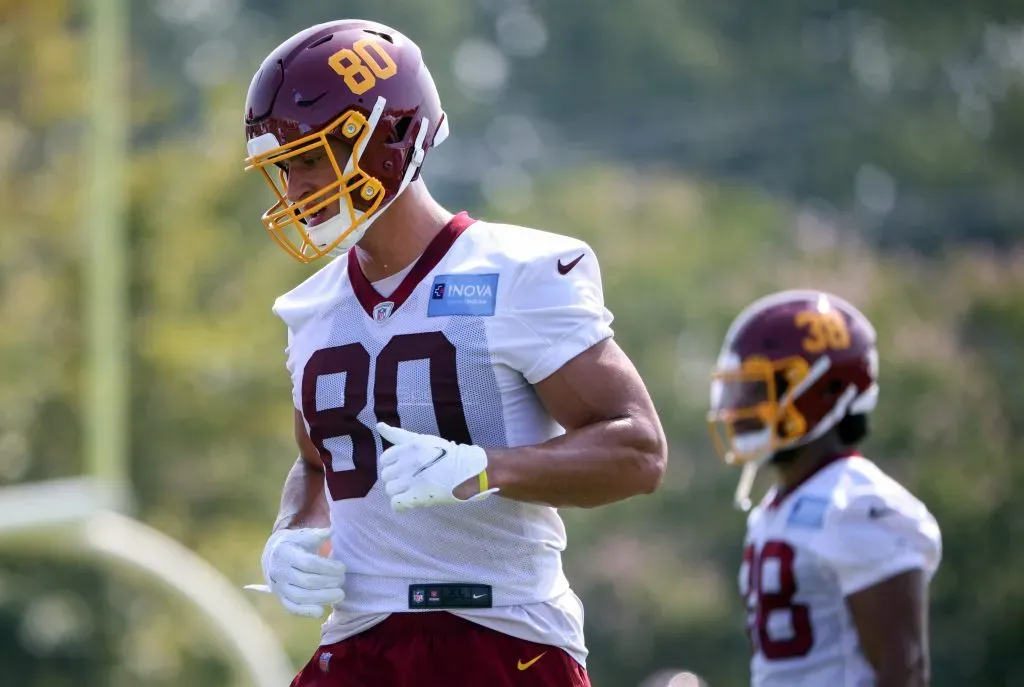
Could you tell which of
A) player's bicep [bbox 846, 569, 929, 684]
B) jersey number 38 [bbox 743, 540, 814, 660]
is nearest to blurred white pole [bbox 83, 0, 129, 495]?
jersey number 38 [bbox 743, 540, 814, 660]

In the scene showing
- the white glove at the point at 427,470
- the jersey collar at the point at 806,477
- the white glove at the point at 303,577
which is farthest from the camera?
the jersey collar at the point at 806,477

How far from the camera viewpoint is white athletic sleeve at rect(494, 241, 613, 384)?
115 inches

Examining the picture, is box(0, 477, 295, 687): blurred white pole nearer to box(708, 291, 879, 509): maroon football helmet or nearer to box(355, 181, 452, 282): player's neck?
box(708, 291, 879, 509): maroon football helmet

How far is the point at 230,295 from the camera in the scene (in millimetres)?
13000

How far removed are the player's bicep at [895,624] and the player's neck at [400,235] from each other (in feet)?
4.73

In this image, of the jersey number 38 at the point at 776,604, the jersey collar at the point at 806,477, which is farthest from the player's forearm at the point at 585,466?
the jersey collar at the point at 806,477

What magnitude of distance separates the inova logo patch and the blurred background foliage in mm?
8734

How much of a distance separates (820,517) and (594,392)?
52.8 inches

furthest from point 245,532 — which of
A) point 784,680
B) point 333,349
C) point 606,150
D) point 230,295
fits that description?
point 333,349

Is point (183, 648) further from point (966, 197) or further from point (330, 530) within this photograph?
point (330, 530)

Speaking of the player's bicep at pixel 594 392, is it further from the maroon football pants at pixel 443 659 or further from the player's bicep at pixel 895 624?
the player's bicep at pixel 895 624

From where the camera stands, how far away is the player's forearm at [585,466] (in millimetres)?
2811

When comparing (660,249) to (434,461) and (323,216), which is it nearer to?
(323,216)

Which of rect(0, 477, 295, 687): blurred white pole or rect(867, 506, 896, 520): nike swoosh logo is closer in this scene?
rect(867, 506, 896, 520): nike swoosh logo
